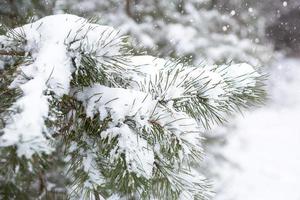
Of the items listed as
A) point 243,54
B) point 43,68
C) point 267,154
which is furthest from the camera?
point 267,154

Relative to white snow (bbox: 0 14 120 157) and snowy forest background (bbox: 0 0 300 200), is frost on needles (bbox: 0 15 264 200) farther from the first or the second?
snowy forest background (bbox: 0 0 300 200)

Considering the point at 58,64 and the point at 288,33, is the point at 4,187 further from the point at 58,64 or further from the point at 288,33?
the point at 288,33

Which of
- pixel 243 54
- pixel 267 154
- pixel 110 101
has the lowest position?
pixel 267 154

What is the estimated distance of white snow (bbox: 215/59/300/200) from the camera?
4.76 metres

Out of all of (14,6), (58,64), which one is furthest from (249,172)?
(58,64)

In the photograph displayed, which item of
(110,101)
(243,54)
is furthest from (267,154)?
(110,101)

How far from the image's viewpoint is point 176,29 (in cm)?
440

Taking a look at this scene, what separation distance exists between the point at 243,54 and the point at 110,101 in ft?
13.3

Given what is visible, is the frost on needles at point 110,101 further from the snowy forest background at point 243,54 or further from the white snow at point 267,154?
the white snow at point 267,154

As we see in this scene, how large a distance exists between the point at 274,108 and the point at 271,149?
991 mm

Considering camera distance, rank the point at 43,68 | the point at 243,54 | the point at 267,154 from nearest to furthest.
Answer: the point at 43,68 → the point at 243,54 → the point at 267,154

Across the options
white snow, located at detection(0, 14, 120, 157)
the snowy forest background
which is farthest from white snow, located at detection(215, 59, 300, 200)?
white snow, located at detection(0, 14, 120, 157)

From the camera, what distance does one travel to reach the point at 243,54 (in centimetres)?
460

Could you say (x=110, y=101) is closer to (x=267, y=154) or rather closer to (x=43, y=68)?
(x=43, y=68)
